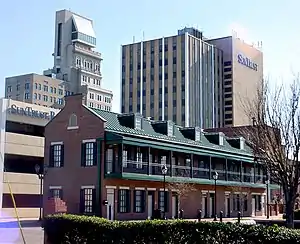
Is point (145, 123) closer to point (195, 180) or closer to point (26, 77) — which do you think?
point (195, 180)

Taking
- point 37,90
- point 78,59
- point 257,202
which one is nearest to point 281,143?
point 257,202

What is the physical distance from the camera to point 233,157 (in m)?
50.9

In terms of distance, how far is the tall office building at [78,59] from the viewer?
140375 mm

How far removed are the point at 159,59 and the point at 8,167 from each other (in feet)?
221

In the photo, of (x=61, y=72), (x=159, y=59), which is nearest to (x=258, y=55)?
(x=159, y=59)

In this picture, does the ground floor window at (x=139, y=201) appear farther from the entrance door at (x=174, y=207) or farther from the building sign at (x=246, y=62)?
the building sign at (x=246, y=62)

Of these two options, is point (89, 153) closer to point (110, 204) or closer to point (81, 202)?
point (81, 202)

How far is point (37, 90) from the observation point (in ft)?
429

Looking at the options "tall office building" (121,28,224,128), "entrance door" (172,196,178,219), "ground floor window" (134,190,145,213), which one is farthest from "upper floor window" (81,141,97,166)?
"tall office building" (121,28,224,128)

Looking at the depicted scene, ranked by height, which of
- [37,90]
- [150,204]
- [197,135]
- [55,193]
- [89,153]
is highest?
[37,90]

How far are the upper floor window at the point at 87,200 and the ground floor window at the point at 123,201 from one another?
1919 millimetres

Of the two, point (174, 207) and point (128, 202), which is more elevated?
point (128, 202)

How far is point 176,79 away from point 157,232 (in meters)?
99.1

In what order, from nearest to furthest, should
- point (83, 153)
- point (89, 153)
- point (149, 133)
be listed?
point (89, 153)
point (83, 153)
point (149, 133)
